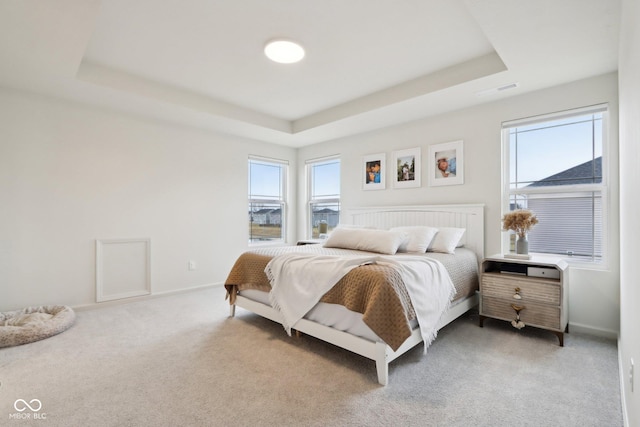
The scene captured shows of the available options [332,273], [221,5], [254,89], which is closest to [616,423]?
[332,273]

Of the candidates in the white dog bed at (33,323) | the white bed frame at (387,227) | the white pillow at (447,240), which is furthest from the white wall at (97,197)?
the white pillow at (447,240)

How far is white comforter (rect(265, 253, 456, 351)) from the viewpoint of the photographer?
216 centimetres

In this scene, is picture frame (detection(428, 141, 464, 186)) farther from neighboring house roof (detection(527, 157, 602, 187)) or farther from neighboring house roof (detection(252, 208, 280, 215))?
neighboring house roof (detection(252, 208, 280, 215))

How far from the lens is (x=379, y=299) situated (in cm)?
193

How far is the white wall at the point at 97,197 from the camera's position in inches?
122

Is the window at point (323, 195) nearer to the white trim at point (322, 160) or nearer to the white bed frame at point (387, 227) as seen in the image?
the white trim at point (322, 160)

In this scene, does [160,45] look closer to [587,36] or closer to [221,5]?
[221,5]

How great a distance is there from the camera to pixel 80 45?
2.33 m

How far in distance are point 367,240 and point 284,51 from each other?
196cm

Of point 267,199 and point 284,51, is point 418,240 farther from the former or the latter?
point 267,199

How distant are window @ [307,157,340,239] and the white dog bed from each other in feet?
11.1

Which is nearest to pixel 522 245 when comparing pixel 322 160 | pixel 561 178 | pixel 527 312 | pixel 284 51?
pixel 527 312

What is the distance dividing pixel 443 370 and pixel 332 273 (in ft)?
3.25

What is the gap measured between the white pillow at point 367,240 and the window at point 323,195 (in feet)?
4.88
